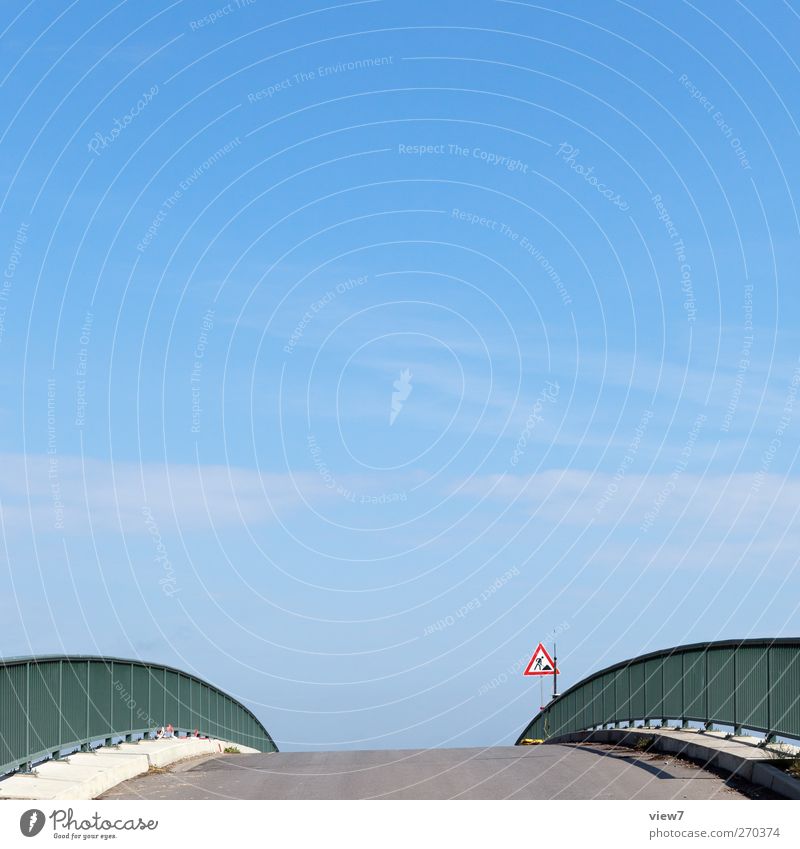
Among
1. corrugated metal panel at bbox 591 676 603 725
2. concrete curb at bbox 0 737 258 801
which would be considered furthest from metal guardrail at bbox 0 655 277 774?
corrugated metal panel at bbox 591 676 603 725

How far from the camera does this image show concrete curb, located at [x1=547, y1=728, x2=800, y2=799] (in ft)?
44.9

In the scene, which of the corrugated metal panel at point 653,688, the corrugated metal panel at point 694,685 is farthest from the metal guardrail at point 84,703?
the corrugated metal panel at point 694,685

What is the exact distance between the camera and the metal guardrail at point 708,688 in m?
15.9

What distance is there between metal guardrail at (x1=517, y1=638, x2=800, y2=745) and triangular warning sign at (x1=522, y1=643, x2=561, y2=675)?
5.42m

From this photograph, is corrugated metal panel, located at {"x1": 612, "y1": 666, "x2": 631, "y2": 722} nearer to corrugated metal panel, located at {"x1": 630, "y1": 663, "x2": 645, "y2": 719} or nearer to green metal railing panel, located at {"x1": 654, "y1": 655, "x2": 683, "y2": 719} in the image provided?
corrugated metal panel, located at {"x1": 630, "y1": 663, "x2": 645, "y2": 719}

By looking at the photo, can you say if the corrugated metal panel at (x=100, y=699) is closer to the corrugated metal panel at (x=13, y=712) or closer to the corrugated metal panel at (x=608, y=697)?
the corrugated metal panel at (x=13, y=712)

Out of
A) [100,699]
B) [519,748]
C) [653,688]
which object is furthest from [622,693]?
[100,699]

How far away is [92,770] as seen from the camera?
15961mm

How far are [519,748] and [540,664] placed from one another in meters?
12.9
